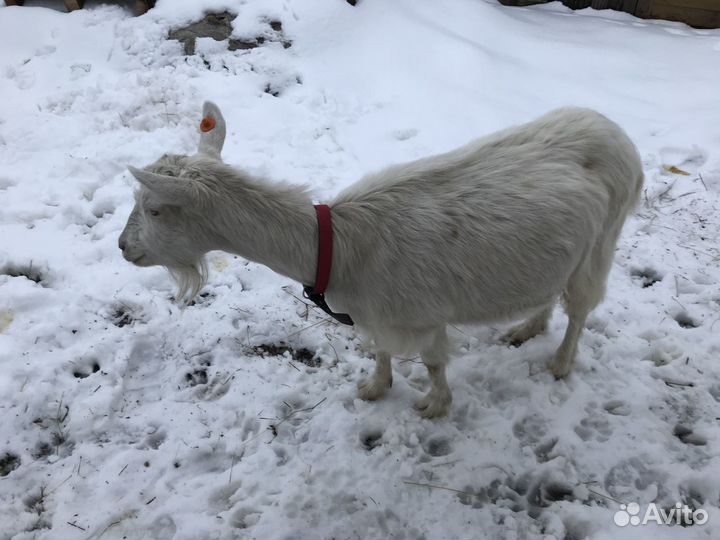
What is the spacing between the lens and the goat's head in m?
2.13

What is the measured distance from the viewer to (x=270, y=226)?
2.24m

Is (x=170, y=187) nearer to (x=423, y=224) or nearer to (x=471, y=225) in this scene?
(x=423, y=224)

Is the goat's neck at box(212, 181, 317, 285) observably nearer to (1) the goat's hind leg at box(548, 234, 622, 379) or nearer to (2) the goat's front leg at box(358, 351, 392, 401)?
(2) the goat's front leg at box(358, 351, 392, 401)

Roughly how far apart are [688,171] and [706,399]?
7.35 ft

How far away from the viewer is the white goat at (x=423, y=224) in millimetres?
Answer: 2250

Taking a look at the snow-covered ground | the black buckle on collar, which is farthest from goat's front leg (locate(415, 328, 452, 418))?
the black buckle on collar

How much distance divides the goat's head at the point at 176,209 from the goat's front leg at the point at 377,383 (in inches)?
45.7

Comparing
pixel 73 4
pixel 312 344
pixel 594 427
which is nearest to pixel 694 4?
pixel 594 427

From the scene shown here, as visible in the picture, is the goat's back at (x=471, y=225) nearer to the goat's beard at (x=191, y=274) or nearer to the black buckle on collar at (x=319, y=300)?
the black buckle on collar at (x=319, y=300)

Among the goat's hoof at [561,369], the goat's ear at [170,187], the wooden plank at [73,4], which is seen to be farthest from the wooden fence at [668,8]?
the goat's ear at [170,187]

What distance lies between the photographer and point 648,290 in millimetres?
3568

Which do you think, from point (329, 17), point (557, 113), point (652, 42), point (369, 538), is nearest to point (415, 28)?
point (329, 17)

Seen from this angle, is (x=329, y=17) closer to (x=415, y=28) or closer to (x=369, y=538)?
(x=415, y=28)

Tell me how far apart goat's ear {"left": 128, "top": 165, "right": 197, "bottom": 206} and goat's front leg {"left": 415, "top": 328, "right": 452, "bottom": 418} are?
131 cm
